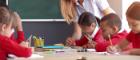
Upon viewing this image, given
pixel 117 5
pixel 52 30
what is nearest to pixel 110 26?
pixel 117 5

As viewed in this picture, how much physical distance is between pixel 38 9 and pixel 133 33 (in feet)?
6.55

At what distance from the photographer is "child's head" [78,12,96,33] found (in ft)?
8.56

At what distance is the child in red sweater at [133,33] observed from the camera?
6.39ft

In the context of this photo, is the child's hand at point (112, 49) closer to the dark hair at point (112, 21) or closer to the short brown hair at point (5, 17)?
the dark hair at point (112, 21)

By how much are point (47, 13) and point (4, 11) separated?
195cm

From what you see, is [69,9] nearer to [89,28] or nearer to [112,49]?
[89,28]

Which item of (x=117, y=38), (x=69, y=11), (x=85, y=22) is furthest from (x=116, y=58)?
(x=69, y=11)

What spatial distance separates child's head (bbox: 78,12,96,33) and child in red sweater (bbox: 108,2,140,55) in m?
0.45

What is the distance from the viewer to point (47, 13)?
3.96 meters

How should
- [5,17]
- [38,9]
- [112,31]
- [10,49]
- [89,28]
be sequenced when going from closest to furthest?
[10,49] < [5,17] < [112,31] < [89,28] < [38,9]

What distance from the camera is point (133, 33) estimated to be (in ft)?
7.01

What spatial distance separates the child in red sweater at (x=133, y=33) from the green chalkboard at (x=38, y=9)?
6.10ft

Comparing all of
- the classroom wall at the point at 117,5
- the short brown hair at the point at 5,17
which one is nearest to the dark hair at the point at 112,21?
the short brown hair at the point at 5,17

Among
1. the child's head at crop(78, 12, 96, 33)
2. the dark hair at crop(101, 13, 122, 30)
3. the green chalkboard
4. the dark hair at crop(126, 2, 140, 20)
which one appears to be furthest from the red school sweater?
the green chalkboard
